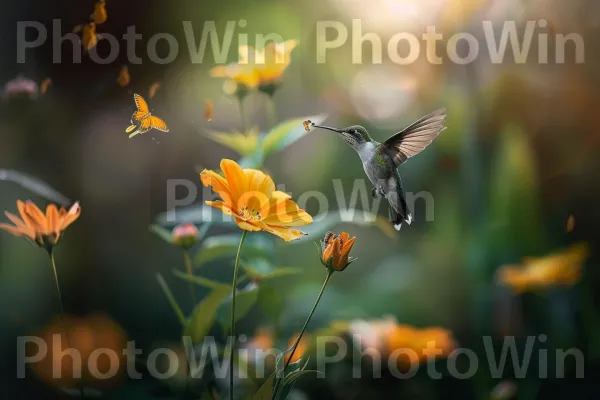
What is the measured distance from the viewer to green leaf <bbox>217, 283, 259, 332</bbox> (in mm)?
736

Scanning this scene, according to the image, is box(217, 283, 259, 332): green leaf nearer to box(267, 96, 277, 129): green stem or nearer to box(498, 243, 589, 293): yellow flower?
box(267, 96, 277, 129): green stem

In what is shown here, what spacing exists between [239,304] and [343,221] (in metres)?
0.20

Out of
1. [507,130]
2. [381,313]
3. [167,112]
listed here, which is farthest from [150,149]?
[507,130]

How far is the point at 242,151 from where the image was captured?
787 millimetres

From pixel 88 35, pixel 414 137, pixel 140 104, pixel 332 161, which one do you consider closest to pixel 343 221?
pixel 332 161

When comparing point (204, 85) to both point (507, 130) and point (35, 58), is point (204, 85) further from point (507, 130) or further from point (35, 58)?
point (507, 130)

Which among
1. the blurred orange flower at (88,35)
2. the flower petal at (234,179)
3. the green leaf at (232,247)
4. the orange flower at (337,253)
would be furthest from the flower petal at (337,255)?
the blurred orange flower at (88,35)

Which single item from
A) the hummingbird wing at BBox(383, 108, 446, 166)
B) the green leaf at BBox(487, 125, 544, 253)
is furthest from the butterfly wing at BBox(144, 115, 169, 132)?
the green leaf at BBox(487, 125, 544, 253)

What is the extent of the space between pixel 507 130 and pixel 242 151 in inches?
16.3

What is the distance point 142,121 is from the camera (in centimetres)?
78

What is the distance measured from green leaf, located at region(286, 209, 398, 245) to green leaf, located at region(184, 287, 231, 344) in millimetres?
121

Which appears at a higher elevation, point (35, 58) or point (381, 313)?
point (35, 58)

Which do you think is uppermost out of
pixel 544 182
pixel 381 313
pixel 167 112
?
pixel 167 112

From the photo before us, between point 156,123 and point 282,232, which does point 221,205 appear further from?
point 156,123
